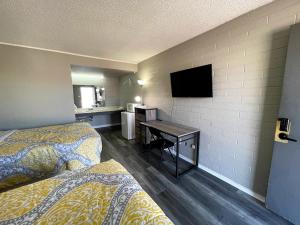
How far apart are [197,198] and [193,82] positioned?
6.09 ft

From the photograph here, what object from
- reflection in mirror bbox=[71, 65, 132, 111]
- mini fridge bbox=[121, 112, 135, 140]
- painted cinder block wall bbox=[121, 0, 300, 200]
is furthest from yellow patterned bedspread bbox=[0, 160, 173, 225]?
reflection in mirror bbox=[71, 65, 132, 111]

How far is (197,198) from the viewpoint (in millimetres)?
1781

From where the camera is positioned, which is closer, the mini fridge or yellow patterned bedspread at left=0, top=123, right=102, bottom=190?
yellow patterned bedspread at left=0, top=123, right=102, bottom=190

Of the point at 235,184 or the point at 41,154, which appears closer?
the point at 41,154

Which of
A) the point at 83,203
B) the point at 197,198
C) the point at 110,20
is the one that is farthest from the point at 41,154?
the point at 197,198

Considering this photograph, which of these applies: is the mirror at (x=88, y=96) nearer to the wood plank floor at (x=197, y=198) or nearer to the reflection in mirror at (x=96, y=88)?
the reflection in mirror at (x=96, y=88)

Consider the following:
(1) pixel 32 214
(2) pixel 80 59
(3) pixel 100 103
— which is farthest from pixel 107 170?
(3) pixel 100 103

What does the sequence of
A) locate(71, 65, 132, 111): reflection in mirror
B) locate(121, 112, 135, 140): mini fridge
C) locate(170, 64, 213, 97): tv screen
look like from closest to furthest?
locate(170, 64, 213, 97): tv screen, locate(121, 112, 135, 140): mini fridge, locate(71, 65, 132, 111): reflection in mirror

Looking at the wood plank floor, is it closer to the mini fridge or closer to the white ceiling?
the mini fridge

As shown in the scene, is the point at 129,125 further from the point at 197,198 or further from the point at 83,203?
the point at 83,203

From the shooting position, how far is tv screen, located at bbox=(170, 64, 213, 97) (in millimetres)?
2180

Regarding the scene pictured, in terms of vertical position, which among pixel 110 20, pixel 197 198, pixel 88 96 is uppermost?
pixel 110 20

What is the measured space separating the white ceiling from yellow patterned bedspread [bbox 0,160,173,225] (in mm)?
1854

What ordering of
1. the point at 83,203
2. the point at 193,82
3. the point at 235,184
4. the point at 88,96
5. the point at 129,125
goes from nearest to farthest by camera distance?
the point at 83,203, the point at 235,184, the point at 193,82, the point at 129,125, the point at 88,96
